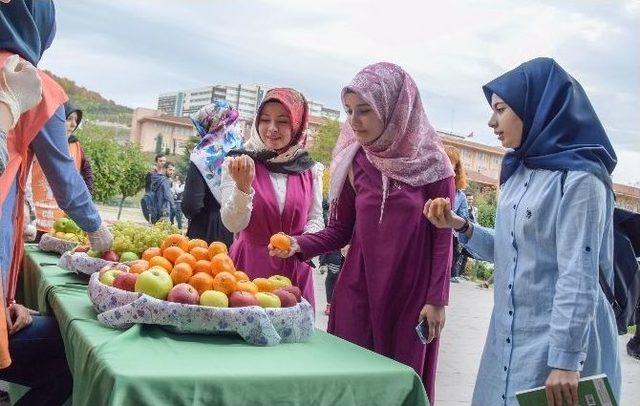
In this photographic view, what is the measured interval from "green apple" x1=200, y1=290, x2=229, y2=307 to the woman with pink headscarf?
2.56 ft

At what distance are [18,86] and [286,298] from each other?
→ 1.09 m

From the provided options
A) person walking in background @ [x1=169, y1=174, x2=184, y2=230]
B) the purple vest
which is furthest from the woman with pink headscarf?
person walking in background @ [x1=169, y1=174, x2=184, y2=230]

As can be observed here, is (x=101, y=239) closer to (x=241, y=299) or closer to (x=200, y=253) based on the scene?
(x=200, y=253)

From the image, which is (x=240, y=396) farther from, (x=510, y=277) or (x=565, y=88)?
(x=565, y=88)

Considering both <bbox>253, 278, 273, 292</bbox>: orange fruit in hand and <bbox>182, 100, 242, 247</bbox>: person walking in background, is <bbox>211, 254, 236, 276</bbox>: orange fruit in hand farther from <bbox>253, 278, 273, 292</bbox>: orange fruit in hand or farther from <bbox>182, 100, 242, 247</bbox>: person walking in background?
<bbox>182, 100, 242, 247</bbox>: person walking in background

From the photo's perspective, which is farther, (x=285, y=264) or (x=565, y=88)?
(x=285, y=264)

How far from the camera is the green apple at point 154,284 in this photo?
2.14m

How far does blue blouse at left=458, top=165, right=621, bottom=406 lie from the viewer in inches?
80.9

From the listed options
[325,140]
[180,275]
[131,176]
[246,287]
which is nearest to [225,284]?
[246,287]

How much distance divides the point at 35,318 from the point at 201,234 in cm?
A: 214

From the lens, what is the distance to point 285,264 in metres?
3.32

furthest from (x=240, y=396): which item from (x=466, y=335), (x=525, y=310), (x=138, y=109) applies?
(x=138, y=109)

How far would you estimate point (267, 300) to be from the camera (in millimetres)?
2213

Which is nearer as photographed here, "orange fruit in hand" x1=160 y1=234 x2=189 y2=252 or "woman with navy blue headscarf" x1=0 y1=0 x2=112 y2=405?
"woman with navy blue headscarf" x1=0 y1=0 x2=112 y2=405
